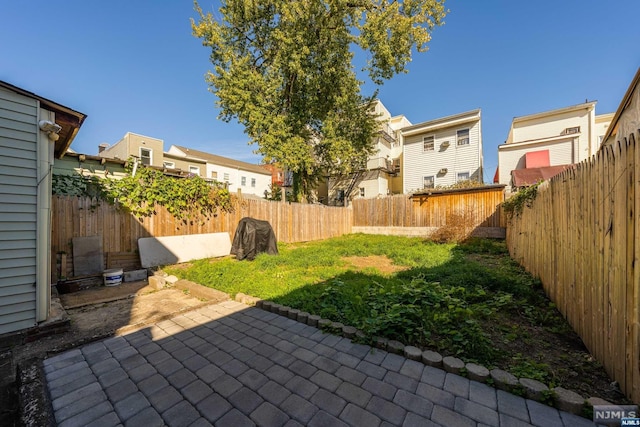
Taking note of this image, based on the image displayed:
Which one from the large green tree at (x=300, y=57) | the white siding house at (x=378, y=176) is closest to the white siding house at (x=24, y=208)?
the large green tree at (x=300, y=57)

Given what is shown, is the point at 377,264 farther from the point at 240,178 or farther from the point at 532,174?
the point at 240,178

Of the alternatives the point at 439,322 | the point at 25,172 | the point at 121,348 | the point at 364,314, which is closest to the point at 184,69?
the point at 25,172

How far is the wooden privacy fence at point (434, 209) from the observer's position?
1004 cm

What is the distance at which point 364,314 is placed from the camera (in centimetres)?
310

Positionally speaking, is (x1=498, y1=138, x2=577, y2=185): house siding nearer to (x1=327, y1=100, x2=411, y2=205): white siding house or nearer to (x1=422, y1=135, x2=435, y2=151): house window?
(x1=422, y1=135, x2=435, y2=151): house window

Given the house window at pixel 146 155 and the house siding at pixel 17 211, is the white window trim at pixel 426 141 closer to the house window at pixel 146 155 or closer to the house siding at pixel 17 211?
the house siding at pixel 17 211

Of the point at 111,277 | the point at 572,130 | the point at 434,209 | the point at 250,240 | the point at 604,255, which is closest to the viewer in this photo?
the point at 604,255

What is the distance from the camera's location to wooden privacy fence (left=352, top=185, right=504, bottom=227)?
10.0 meters

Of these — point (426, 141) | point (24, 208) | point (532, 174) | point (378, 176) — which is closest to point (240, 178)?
point (378, 176)

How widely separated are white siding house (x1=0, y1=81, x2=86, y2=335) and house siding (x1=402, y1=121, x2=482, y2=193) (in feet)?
56.5

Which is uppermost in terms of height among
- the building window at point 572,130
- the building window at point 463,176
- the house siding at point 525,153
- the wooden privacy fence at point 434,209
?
the building window at point 572,130

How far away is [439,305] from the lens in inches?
126

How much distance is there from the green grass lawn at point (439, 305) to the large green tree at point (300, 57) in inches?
337

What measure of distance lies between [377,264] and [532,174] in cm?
1114
